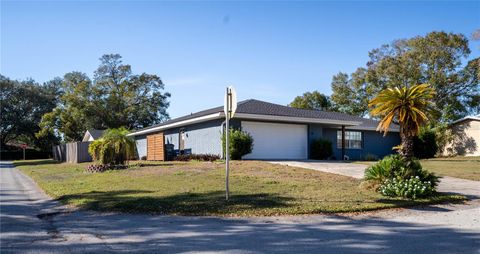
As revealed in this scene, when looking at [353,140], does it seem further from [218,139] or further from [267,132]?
[218,139]

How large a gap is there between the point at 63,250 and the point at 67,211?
3645 mm

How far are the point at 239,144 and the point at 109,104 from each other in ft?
118

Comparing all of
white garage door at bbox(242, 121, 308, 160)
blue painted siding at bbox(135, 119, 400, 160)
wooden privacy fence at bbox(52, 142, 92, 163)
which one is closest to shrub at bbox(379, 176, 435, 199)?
white garage door at bbox(242, 121, 308, 160)

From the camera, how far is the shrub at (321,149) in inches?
966

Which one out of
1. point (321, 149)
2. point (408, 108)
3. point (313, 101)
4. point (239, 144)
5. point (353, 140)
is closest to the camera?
point (408, 108)

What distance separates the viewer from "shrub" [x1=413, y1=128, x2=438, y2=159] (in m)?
28.4

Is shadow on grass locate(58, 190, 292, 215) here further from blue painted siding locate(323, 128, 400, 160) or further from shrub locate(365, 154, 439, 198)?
blue painted siding locate(323, 128, 400, 160)

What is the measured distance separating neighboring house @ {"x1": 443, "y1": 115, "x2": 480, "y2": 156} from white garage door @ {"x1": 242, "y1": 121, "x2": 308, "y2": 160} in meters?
15.0

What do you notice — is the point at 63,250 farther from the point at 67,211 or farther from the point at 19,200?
the point at 19,200

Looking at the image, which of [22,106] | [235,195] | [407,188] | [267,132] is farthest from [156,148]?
[22,106]

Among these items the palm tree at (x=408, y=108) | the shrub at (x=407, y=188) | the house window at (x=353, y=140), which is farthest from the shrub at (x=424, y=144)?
the shrub at (x=407, y=188)

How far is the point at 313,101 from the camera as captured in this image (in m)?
50.1

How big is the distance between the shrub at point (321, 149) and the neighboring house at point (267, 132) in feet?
1.29

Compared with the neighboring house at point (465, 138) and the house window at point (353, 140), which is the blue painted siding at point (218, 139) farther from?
the neighboring house at point (465, 138)
